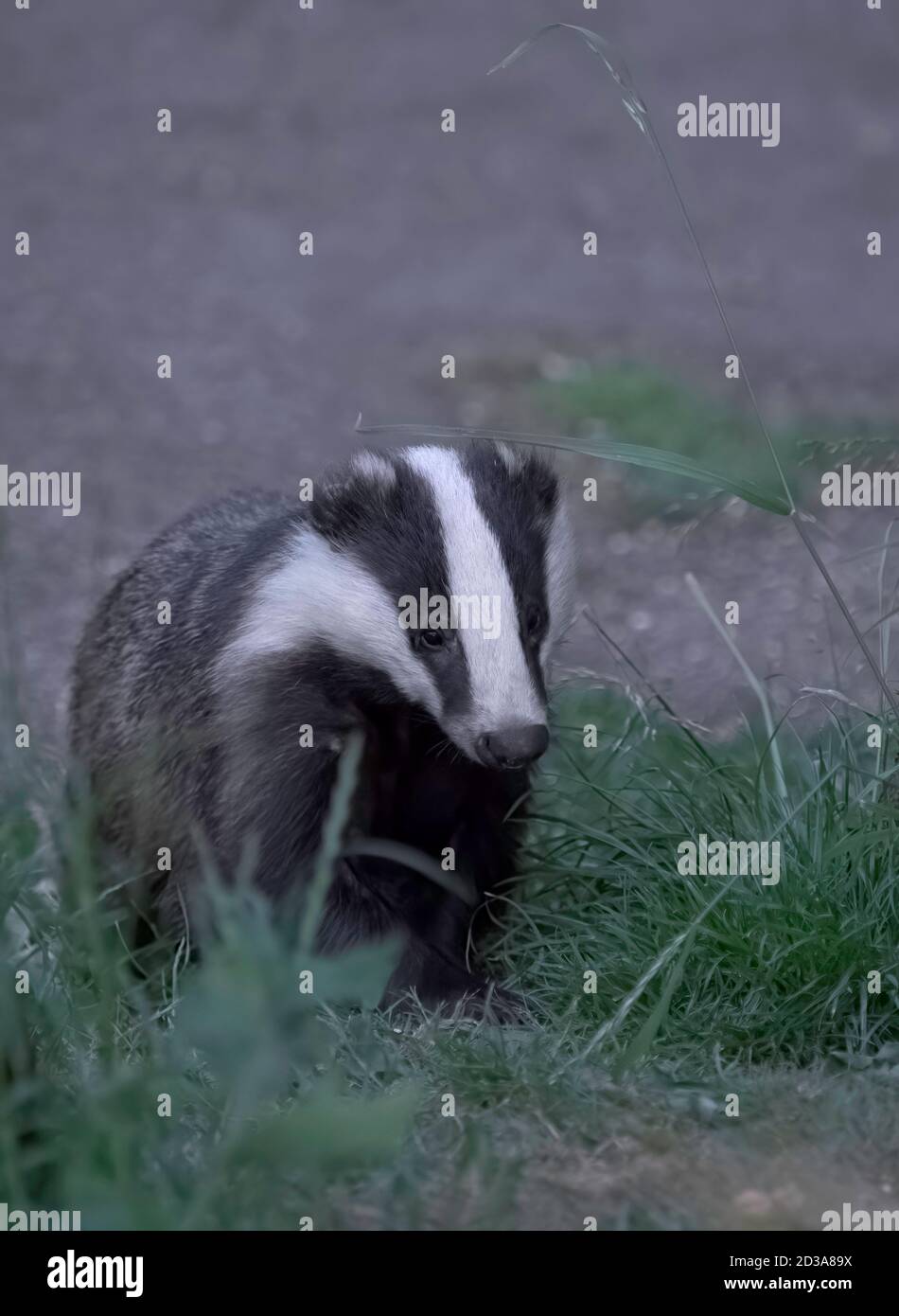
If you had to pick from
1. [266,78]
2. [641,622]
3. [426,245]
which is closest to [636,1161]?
[641,622]

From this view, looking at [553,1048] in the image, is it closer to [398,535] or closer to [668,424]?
[398,535]

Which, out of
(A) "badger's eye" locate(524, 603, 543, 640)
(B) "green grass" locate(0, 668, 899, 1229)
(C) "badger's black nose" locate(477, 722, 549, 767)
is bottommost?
(B) "green grass" locate(0, 668, 899, 1229)

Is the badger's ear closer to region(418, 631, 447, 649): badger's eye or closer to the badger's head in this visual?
the badger's head

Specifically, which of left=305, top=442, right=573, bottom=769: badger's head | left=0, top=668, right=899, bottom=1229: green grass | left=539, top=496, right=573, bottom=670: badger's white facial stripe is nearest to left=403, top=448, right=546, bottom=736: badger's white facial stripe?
left=305, top=442, right=573, bottom=769: badger's head

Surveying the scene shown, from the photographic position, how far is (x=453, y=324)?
27.9ft

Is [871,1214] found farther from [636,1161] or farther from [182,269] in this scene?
[182,269]

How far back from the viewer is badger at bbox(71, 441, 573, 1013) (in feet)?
10.8

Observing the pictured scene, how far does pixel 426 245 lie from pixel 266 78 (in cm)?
148

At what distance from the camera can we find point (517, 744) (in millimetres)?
3127

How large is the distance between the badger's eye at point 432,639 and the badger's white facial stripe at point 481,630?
0.21 feet

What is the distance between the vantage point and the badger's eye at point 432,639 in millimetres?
3297

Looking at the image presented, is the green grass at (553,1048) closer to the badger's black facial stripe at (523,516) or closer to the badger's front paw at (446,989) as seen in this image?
the badger's front paw at (446,989)

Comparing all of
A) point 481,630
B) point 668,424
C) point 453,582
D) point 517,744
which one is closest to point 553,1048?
point 517,744

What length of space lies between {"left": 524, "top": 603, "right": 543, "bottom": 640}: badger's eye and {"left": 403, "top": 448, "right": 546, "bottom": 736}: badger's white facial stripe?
0.12m
